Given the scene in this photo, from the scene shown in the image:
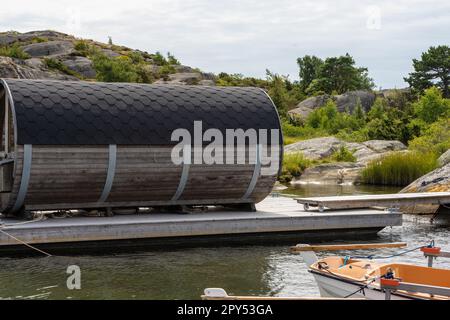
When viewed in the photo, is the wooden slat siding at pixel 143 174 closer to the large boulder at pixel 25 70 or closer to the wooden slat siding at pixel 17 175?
the wooden slat siding at pixel 17 175

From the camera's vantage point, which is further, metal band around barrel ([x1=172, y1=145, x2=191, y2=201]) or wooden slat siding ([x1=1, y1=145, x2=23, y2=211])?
metal band around barrel ([x1=172, y1=145, x2=191, y2=201])

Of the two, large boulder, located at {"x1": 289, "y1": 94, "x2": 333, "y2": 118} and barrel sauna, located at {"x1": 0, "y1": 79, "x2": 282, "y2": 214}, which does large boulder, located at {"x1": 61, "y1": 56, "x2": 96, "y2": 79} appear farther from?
barrel sauna, located at {"x1": 0, "y1": 79, "x2": 282, "y2": 214}

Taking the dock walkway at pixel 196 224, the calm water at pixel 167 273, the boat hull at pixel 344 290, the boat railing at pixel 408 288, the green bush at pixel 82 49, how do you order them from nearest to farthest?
the boat railing at pixel 408 288 → the boat hull at pixel 344 290 → the calm water at pixel 167 273 → the dock walkway at pixel 196 224 → the green bush at pixel 82 49

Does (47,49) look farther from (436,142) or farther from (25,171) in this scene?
(25,171)

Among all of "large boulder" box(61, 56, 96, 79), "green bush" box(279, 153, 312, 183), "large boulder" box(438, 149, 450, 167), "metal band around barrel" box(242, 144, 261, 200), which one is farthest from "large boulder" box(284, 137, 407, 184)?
"large boulder" box(61, 56, 96, 79)

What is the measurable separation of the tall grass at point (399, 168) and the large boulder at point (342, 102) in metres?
36.7

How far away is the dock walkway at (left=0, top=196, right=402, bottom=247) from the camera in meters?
16.8

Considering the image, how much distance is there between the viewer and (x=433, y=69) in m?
75.9

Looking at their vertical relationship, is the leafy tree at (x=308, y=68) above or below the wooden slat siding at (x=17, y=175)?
above

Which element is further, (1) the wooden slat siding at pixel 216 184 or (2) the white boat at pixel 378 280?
(1) the wooden slat siding at pixel 216 184

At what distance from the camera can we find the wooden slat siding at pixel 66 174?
17.4 m

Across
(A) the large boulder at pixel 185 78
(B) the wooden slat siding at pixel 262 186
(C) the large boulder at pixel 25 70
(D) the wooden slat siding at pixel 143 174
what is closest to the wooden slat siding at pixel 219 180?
(B) the wooden slat siding at pixel 262 186

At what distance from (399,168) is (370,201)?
12897mm

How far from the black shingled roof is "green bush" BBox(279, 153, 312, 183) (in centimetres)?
1769
